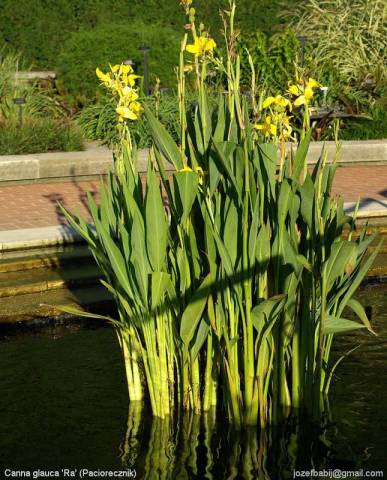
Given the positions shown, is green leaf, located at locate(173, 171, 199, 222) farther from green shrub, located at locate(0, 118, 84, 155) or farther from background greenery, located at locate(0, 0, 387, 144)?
background greenery, located at locate(0, 0, 387, 144)

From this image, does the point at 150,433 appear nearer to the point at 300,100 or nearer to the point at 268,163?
the point at 268,163

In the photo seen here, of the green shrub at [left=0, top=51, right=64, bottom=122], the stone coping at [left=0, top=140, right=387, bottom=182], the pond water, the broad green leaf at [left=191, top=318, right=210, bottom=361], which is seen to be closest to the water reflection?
the pond water

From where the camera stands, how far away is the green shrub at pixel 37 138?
11.8 meters

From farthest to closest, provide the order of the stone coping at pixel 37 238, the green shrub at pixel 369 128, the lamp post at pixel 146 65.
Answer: the lamp post at pixel 146 65 → the green shrub at pixel 369 128 → the stone coping at pixel 37 238

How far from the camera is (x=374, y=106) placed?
14297mm

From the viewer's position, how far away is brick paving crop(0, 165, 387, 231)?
933 centimetres

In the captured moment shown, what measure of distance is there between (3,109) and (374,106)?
192 inches

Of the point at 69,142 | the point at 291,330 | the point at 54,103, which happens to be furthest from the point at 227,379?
the point at 54,103

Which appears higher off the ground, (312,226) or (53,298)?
(312,226)

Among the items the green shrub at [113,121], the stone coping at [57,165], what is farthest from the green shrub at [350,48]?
the stone coping at [57,165]

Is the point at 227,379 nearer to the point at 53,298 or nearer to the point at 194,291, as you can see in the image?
the point at 194,291

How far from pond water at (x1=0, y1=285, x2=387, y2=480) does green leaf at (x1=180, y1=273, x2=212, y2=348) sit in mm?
586

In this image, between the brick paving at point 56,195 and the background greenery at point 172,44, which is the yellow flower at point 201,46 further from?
the background greenery at point 172,44

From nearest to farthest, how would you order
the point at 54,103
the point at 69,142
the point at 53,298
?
the point at 53,298 → the point at 69,142 → the point at 54,103
